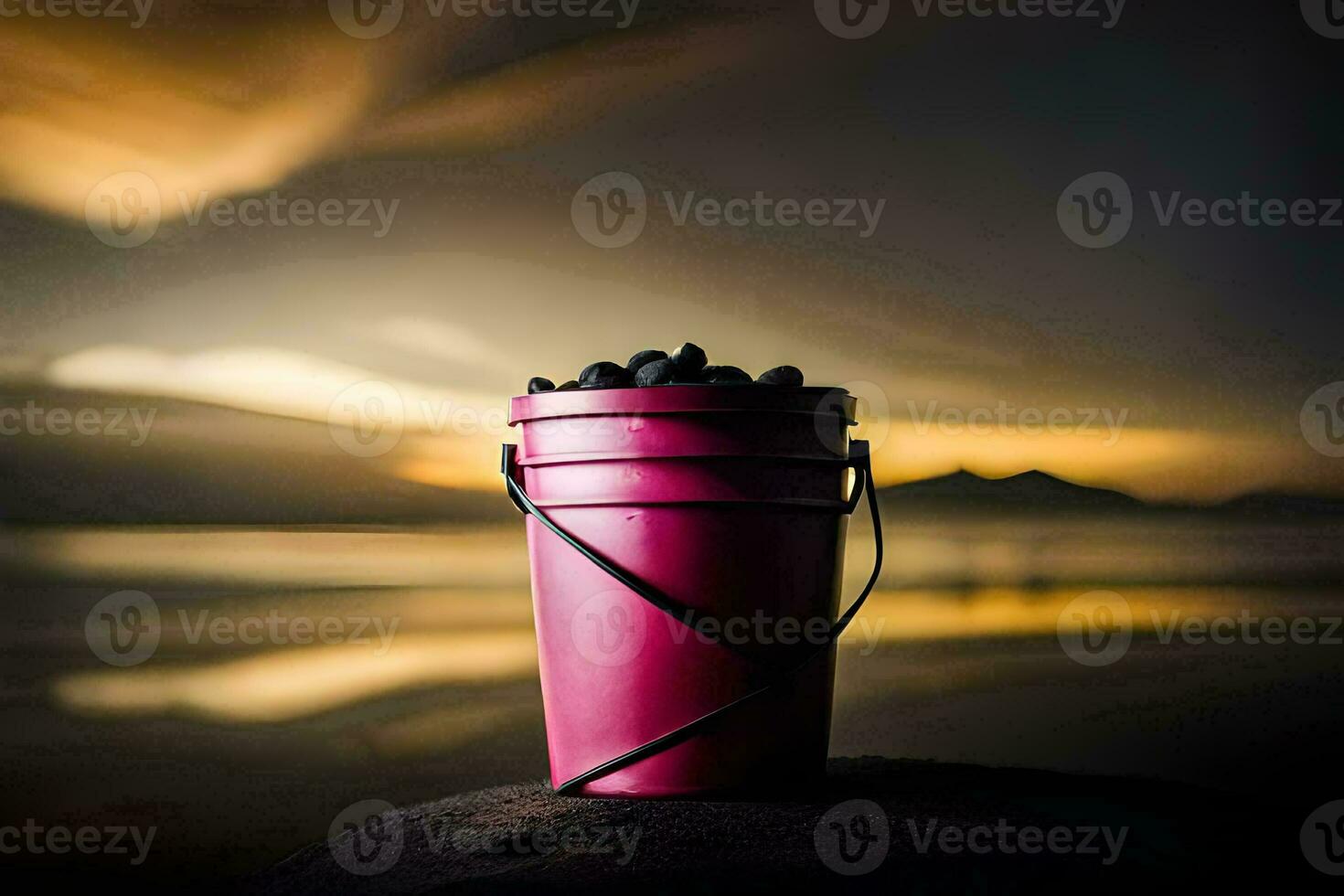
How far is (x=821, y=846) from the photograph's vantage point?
176 cm

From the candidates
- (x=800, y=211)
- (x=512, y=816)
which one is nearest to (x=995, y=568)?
(x=800, y=211)

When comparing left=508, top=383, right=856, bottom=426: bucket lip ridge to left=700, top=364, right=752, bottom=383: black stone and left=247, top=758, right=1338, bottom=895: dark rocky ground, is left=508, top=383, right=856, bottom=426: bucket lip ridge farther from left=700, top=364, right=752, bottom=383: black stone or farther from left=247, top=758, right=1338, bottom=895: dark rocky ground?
left=247, top=758, right=1338, bottom=895: dark rocky ground

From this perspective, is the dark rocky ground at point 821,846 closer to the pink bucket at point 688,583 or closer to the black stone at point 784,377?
the pink bucket at point 688,583

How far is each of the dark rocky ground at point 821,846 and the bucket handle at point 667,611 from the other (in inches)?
2.9

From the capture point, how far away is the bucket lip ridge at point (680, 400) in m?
2.01

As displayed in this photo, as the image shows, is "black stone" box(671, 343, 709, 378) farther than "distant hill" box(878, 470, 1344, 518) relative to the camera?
No

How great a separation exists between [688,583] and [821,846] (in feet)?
1.60

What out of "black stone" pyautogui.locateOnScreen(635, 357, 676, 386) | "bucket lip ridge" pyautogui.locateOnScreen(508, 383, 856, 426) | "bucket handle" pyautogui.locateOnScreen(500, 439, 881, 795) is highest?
"black stone" pyautogui.locateOnScreen(635, 357, 676, 386)

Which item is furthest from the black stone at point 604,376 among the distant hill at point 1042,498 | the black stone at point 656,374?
the distant hill at point 1042,498

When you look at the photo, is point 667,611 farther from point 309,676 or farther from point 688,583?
point 309,676

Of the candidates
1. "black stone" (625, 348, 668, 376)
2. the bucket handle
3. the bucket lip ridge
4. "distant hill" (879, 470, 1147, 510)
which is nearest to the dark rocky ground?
the bucket handle

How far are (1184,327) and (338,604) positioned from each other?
2469 mm

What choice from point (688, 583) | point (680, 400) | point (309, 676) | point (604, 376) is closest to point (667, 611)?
point (688, 583)

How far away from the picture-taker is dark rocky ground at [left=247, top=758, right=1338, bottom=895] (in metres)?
1.68
